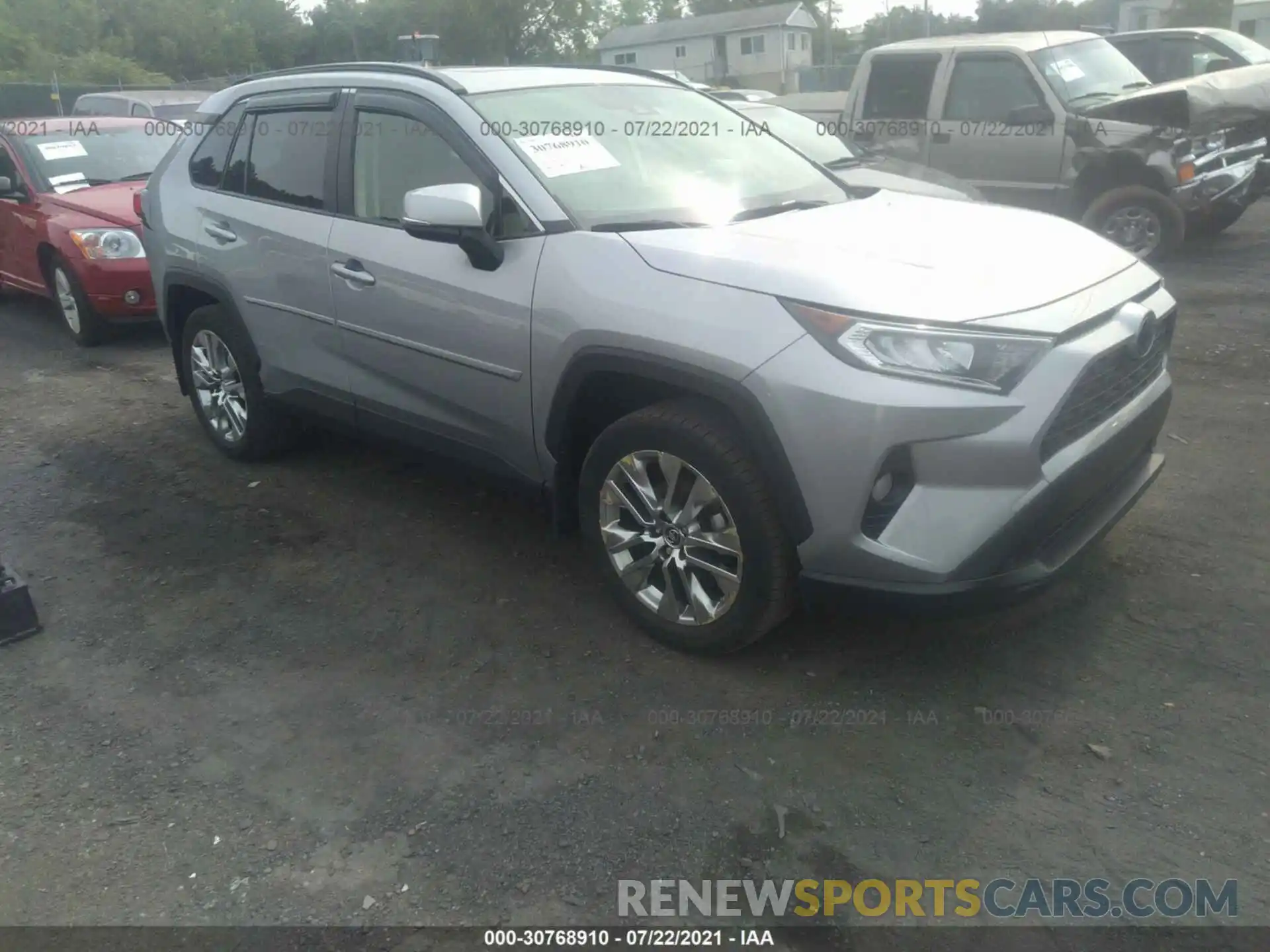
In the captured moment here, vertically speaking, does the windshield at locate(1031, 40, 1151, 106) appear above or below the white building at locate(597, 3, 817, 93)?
below

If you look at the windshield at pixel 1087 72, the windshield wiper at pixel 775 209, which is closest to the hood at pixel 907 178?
the windshield at pixel 1087 72

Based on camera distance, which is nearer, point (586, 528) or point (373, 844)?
point (373, 844)

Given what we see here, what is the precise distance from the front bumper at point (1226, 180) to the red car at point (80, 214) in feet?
24.4

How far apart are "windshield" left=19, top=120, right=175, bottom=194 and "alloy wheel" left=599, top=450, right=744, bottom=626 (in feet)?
20.5

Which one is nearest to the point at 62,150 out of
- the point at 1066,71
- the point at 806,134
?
the point at 806,134

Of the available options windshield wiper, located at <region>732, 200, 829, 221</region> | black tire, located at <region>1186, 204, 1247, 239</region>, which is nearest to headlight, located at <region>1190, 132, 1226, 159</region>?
black tire, located at <region>1186, 204, 1247, 239</region>

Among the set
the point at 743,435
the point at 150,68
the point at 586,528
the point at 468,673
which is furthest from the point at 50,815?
the point at 150,68

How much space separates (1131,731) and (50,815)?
3029 millimetres

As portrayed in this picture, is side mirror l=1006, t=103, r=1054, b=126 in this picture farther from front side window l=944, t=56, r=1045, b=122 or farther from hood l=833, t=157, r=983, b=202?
hood l=833, t=157, r=983, b=202

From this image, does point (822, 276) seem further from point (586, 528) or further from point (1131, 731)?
point (1131, 731)

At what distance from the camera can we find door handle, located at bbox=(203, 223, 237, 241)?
4757mm

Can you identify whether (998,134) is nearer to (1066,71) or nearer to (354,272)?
(1066,71)

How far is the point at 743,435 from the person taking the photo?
→ 3.09m

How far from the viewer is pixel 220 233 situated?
482cm
